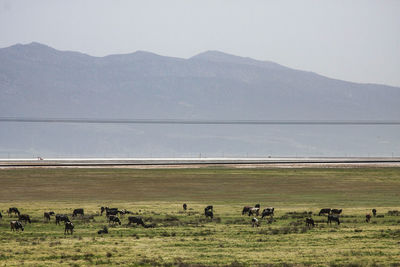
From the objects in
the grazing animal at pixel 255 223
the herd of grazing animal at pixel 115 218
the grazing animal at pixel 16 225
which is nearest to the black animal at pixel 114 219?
the herd of grazing animal at pixel 115 218

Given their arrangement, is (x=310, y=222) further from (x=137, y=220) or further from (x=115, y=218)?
(x=115, y=218)

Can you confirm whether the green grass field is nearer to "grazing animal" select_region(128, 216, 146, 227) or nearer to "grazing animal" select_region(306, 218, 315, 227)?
"grazing animal" select_region(306, 218, 315, 227)

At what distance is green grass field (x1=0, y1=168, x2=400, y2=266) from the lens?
34.4 metres

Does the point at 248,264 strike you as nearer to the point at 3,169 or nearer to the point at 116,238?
the point at 116,238

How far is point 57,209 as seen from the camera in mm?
57281

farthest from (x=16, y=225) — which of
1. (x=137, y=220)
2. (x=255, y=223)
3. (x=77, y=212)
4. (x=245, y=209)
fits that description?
(x=245, y=209)

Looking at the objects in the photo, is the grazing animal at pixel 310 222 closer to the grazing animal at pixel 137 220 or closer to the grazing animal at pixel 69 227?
the grazing animal at pixel 137 220

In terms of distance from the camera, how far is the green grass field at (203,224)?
34.4 meters

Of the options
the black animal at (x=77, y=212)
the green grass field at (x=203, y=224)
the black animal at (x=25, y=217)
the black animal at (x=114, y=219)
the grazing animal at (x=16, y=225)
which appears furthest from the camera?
the black animal at (x=77, y=212)

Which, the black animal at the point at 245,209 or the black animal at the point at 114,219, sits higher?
the black animal at the point at 245,209

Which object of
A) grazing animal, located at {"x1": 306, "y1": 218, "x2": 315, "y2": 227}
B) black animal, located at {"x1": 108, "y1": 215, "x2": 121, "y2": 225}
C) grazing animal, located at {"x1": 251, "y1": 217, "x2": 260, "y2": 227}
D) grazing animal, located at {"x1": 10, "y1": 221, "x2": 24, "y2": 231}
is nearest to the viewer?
grazing animal, located at {"x1": 10, "y1": 221, "x2": 24, "y2": 231}

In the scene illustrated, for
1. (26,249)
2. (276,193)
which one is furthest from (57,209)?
(276,193)

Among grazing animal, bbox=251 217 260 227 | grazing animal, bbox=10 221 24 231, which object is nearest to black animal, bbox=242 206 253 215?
grazing animal, bbox=251 217 260 227

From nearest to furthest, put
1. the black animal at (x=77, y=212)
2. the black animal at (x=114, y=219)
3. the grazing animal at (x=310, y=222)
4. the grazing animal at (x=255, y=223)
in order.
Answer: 1. the grazing animal at (x=310, y=222)
2. the grazing animal at (x=255, y=223)
3. the black animal at (x=114, y=219)
4. the black animal at (x=77, y=212)
